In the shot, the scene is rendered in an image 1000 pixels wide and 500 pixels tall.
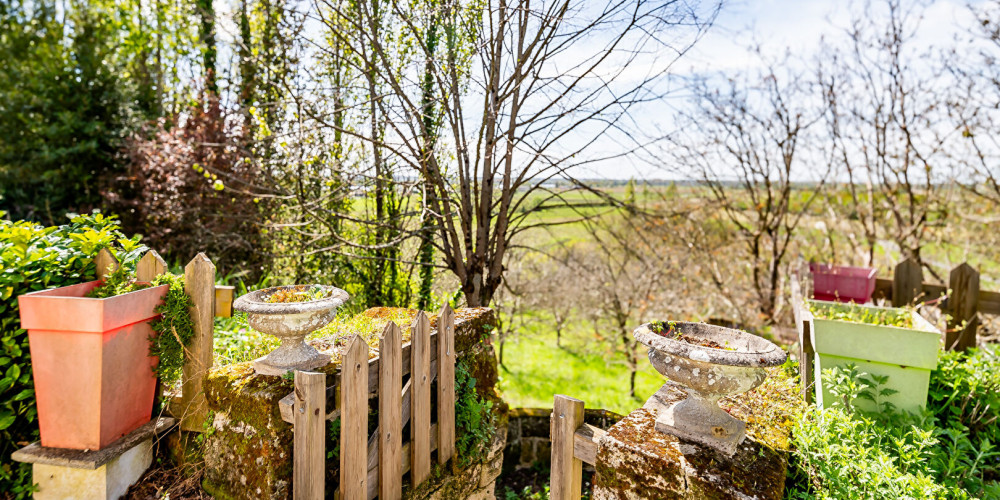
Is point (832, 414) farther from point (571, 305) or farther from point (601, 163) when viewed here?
point (571, 305)

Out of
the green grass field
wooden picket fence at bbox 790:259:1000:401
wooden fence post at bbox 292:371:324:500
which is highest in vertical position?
wooden picket fence at bbox 790:259:1000:401

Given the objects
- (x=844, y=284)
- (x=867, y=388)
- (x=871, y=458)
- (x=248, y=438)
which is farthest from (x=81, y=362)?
(x=844, y=284)

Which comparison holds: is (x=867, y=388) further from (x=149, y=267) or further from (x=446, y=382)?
(x=149, y=267)

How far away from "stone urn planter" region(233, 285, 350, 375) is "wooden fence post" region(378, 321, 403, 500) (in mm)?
338

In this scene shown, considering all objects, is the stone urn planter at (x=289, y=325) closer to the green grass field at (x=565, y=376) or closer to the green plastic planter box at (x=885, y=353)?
the green plastic planter box at (x=885, y=353)

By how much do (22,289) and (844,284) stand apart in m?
6.32

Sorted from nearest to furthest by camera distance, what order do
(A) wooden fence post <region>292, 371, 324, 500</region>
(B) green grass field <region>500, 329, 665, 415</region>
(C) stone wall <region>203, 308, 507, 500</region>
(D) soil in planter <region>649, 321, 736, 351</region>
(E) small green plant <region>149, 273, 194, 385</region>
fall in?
1. (D) soil in planter <region>649, 321, 736, 351</region>
2. (A) wooden fence post <region>292, 371, 324, 500</region>
3. (C) stone wall <region>203, 308, 507, 500</region>
4. (E) small green plant <region>149, 273, 194, 385</region>
5. (B) green grass field <region>500, 329, 665, 415</region>

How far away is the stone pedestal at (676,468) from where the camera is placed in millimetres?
1564

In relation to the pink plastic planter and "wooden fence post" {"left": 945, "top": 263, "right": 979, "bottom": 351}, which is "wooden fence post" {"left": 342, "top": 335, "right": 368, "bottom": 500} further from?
"wooden fence post" {"left": 945, "top": 263, "right": 979, "bottom": 351}

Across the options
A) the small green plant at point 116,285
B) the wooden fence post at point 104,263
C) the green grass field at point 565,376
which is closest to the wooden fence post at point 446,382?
the small green plant at point 116,285

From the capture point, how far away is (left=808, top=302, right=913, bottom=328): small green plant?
2848 mm

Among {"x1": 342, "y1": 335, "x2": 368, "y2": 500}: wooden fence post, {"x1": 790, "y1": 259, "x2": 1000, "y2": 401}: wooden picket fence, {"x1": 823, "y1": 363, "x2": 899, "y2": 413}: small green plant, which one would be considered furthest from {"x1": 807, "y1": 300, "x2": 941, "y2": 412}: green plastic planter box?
{"x1": 342, "y1": 335, "x2": 368, "y2": 500}: wooden fence post

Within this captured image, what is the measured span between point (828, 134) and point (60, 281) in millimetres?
7775

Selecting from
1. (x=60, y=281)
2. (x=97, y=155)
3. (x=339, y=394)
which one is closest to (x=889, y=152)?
(x=339, y=394)
